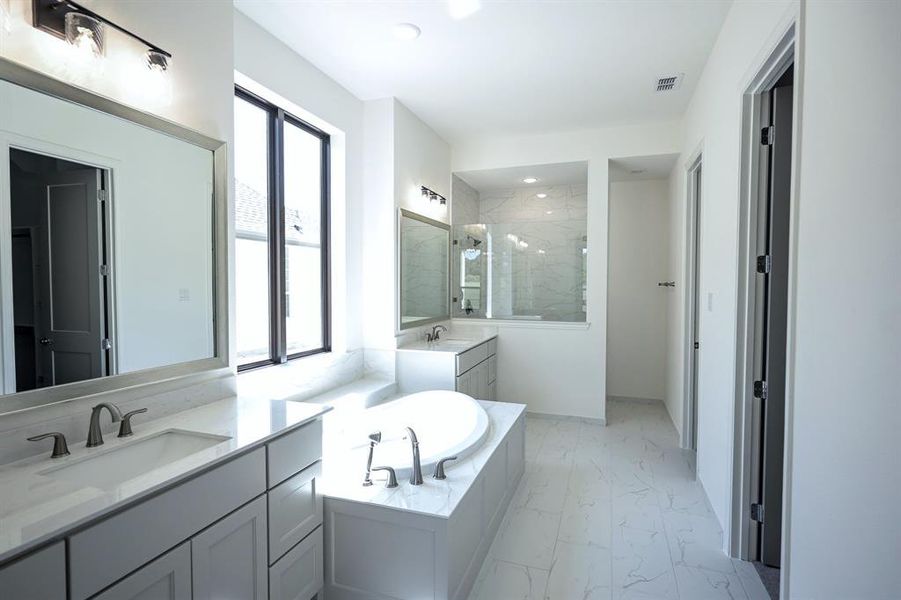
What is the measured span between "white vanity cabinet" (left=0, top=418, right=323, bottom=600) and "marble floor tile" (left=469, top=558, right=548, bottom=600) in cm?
73

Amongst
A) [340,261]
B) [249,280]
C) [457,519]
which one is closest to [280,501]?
[457,519]

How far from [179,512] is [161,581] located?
182 mm

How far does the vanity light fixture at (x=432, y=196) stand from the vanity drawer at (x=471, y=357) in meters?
1.48

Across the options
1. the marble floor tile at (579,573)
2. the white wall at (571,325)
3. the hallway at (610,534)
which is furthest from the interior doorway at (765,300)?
the white wall at (571,325)

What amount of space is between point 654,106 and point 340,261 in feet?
9.50

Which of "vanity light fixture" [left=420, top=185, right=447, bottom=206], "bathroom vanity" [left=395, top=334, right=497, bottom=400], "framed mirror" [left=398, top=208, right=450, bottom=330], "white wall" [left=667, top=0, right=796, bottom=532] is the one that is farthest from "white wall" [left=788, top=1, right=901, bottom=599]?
"vanity light fixture" [left=420, top=185, right=447, bottom=206]

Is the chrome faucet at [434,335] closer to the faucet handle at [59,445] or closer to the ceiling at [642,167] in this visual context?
the ceiling at [642,167]

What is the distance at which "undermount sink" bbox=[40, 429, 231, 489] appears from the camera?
1430 mm

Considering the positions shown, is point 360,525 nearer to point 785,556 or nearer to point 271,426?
point 271,426

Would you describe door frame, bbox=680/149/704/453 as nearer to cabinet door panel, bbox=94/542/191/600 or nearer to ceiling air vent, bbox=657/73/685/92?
ceiling air vent, bbox=657/73/685/92

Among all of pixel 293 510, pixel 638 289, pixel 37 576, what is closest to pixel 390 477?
pixel 293 510

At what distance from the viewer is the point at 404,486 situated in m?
2.07

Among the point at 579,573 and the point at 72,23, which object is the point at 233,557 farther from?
the point at 72,23

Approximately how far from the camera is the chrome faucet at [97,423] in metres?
1.55
